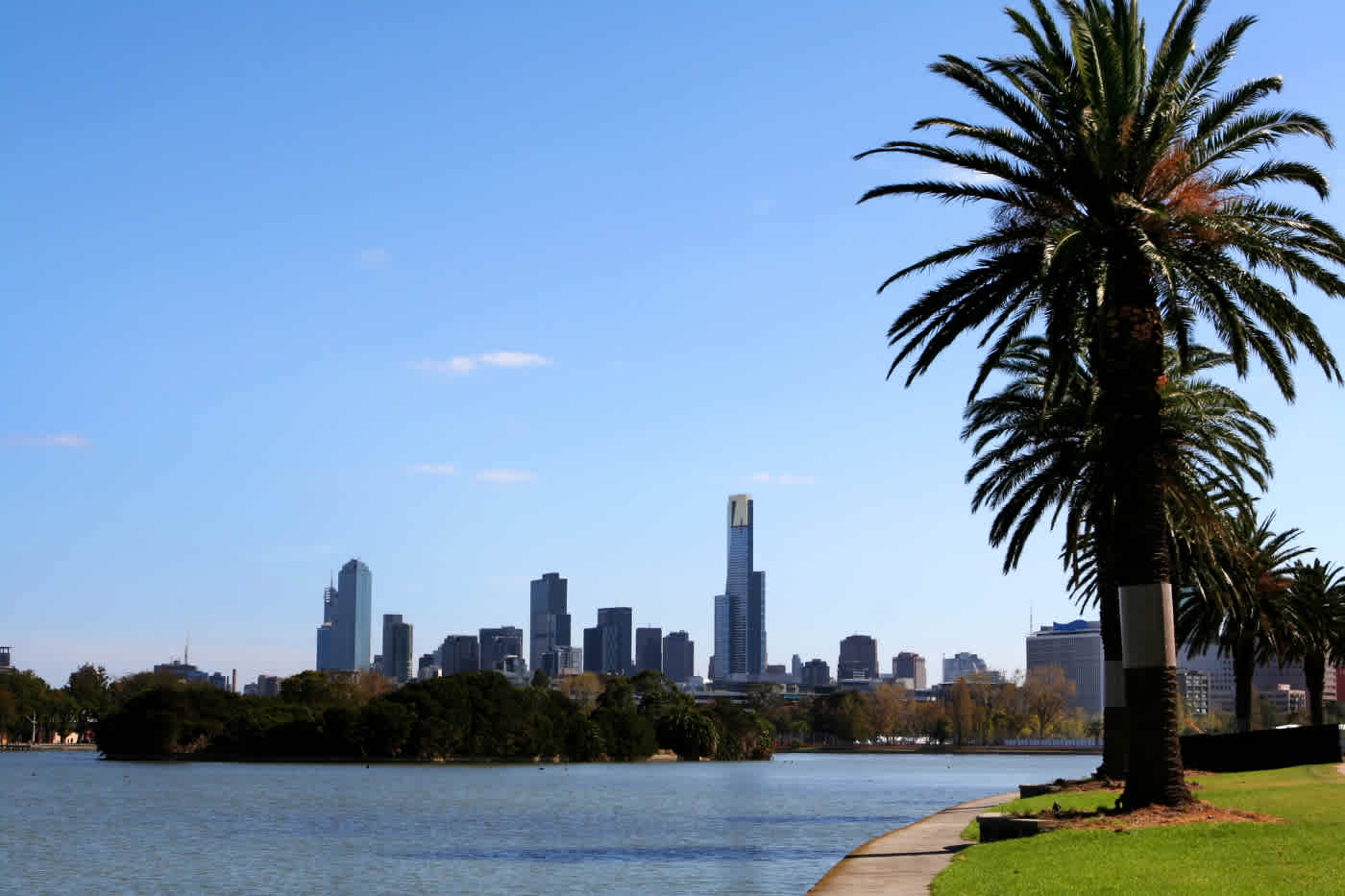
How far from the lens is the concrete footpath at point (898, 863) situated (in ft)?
89.6

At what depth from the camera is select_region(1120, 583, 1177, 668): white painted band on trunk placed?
3347 centimetres

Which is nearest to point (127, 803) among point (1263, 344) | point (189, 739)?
point (1263, 344)

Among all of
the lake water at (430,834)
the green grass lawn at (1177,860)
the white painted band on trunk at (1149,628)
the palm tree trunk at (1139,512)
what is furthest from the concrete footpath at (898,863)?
the white painted band on trunk at (1149,628)

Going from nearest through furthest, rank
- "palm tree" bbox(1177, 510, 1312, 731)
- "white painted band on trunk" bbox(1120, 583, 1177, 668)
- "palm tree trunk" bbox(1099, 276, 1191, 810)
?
"palm tree trunk" bbox(1099, 276, 1191, 810) < "white painted band on trunk" bbox(1120, 583, 1177, 668) < "palm tree" bbox(1177, 510, 1312, 731)

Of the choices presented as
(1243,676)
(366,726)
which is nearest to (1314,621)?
(1243,676)

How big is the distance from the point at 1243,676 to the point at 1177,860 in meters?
55.6

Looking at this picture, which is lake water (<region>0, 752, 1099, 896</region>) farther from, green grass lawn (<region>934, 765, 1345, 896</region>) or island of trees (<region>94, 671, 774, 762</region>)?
island of trees (<region>94, 671, 774, 762</region>)

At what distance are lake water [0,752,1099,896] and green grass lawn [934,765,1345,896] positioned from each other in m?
7.79

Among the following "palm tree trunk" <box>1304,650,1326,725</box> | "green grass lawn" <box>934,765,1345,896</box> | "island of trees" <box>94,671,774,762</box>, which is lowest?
"island of trees" <box>94,671,774,762</box>

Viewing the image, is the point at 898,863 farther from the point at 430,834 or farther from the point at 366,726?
the point at 366,726

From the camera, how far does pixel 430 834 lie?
55.7 metres

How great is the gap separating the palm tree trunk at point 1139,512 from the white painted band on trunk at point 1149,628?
2 cm

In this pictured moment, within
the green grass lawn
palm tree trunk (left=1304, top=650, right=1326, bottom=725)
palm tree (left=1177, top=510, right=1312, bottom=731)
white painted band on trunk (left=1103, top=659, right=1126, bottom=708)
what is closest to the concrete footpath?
the green grass lawn

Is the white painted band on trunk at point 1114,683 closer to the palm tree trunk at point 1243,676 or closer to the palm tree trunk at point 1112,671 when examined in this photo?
the palm tree trunk at point 1112,671
